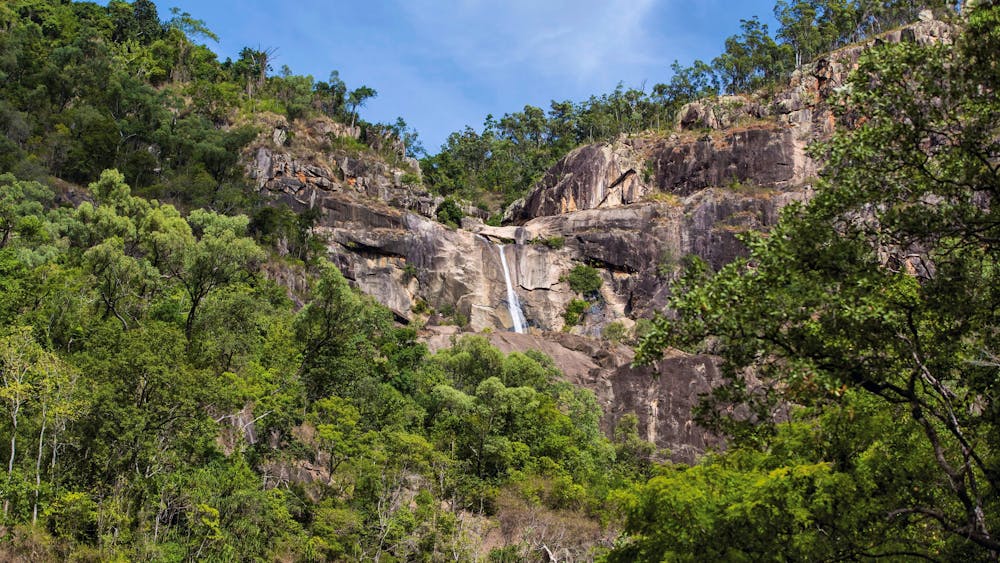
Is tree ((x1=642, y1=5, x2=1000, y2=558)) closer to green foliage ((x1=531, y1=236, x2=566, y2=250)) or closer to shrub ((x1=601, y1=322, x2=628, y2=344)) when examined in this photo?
shrub ((x1=601, y1=322, x2=628, y2=344))

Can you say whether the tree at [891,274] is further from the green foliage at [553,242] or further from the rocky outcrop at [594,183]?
the rocky outcrop at [594,183]

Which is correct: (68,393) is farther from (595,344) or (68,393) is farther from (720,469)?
(595,344)

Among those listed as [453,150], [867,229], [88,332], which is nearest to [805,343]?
[867,229]

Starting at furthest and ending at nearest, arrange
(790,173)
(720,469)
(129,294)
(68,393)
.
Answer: (790,173)
(129,294)
(68,393)
(720,469)

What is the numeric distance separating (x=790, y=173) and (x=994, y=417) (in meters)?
70.5

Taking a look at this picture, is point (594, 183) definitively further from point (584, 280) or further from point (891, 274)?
point (891, 274)

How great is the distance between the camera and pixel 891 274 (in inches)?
372

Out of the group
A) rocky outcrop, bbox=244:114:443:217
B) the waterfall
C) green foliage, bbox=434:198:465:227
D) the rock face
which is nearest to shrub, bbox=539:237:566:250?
the rock face

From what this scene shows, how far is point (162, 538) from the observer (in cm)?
2195

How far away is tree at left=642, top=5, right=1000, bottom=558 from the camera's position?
885 centimetres

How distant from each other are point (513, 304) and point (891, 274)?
202ft

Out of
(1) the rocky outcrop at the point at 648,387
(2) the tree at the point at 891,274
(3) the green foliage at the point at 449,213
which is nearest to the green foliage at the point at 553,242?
(3) the green foliage at the point at 449,213

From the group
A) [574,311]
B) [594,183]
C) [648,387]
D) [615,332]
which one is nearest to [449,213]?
[594,183]

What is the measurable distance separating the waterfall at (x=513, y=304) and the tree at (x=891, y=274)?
5919 cm
